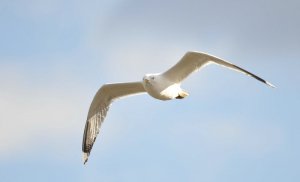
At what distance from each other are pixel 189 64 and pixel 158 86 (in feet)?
2.79

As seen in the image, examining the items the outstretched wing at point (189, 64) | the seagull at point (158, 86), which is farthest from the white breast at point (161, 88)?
the outstretched wing at point (189, 64)

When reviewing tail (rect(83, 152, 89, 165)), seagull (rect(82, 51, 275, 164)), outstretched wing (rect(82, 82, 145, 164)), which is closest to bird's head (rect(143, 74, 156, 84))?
seagull (rect(82, 51, 275, 164))

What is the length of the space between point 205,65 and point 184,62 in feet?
1.54

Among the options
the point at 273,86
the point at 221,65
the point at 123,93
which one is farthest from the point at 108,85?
the point at 273,86

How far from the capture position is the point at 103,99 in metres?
18.8

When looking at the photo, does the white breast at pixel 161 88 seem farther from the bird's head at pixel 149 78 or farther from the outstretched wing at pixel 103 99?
the outstretched wing at pixel 103 99

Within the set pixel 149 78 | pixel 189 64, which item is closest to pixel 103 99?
pixel 149 78

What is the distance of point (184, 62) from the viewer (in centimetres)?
1675

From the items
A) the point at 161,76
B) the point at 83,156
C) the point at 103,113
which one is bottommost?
the point at 83,156

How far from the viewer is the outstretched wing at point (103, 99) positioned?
18500mm

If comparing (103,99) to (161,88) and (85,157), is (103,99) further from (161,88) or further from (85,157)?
(161,88)

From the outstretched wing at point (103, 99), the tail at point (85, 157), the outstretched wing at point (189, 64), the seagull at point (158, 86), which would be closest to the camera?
the outstretched wing at point (189, 64)

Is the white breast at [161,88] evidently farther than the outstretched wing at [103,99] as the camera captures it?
No

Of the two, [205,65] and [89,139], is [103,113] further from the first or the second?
[205,65]
